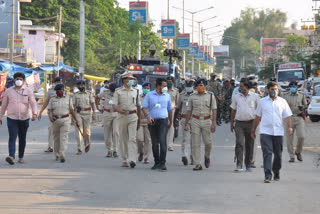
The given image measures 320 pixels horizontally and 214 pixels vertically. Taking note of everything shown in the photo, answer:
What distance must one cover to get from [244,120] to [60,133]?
3.91 meters

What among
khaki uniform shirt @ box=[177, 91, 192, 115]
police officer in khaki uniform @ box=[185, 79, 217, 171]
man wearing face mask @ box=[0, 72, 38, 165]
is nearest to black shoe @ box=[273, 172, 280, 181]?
police officer in khaki uniform @ box=[185, 79, 217, 171]

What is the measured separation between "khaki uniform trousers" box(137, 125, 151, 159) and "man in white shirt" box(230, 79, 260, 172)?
2.17 meters

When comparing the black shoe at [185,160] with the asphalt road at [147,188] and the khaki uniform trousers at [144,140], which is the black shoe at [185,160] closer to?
the asphalt road at [147,188]

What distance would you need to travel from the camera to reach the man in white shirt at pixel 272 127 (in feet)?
37.7

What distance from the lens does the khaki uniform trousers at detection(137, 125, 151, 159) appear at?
1445 centimetres

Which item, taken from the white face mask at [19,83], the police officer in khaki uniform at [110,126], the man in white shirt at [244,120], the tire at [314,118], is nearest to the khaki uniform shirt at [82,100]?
the police officer in khaki uniform at [110,126]

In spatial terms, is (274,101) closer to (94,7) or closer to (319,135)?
(319,135)

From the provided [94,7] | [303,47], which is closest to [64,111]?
[94,7]

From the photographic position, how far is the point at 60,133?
47.1 feet

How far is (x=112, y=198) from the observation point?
31.0ft

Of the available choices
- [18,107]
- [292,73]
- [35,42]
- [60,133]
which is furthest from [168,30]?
[18,107]

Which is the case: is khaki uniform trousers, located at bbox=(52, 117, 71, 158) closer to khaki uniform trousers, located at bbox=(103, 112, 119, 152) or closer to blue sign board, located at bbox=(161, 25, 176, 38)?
khaki uniform trousers, located at bbox=(103, 112, 119, 152)

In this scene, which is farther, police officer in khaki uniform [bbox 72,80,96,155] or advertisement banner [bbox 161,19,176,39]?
advertisement banner [bbox 161,19,176,39]

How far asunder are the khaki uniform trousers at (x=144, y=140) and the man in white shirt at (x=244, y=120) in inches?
85.6
